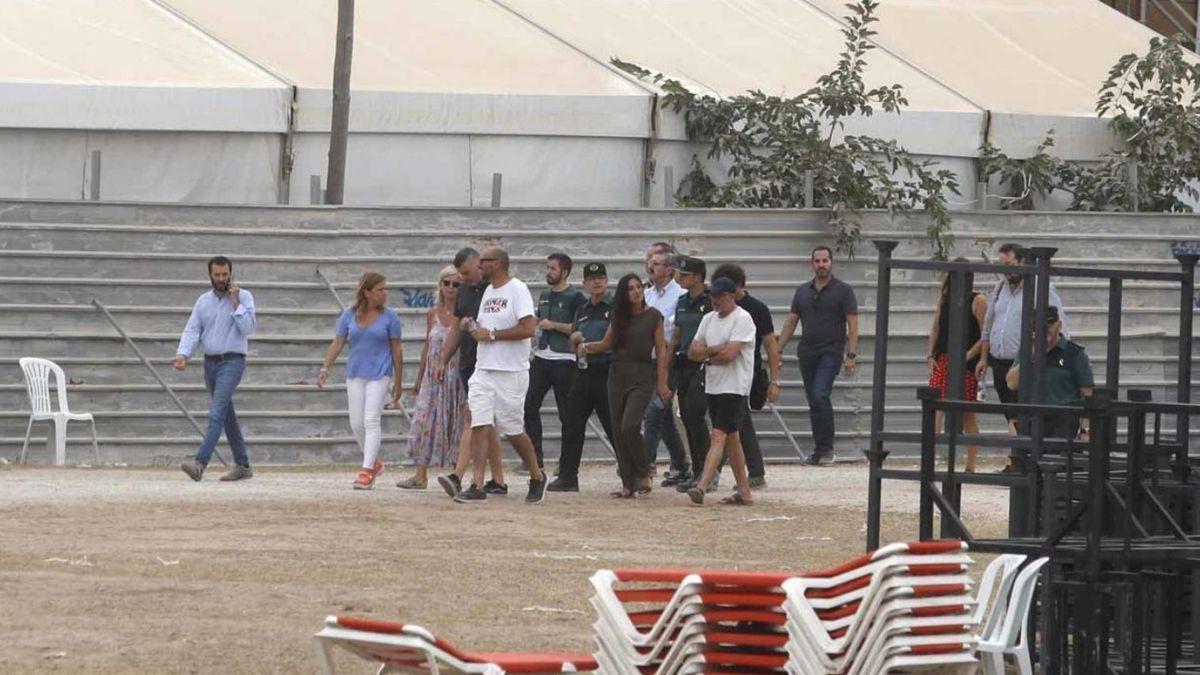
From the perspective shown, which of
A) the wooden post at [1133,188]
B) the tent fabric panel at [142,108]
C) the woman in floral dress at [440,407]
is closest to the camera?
the woman in floral dress at [440,407]

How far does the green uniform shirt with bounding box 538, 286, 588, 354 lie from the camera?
16.0 metres

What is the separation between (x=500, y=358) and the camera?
1473cm

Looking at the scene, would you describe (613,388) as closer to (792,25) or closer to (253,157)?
(253,157)

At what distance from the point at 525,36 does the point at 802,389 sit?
14.5 feet

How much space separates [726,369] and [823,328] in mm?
3762

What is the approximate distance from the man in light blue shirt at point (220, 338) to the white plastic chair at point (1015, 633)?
8.71 metres

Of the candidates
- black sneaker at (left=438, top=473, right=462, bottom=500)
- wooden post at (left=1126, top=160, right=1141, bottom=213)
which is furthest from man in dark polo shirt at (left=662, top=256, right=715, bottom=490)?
wooden post at (left=1126, top=160, right=1141, bottom=213)

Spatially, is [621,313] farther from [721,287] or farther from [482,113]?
[482,113]

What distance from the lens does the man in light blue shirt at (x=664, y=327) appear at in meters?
16.3

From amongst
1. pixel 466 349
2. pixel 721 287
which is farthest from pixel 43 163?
pixel 721 287

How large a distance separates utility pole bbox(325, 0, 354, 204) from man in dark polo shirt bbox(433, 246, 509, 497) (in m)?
4.09

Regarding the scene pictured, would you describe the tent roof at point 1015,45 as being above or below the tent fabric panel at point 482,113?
above

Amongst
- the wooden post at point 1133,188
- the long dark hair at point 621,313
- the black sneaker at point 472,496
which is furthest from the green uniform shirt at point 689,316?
the wooden post at point 1133,188

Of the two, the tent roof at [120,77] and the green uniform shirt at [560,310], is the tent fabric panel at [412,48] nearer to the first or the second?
A: the tent roof at [120,77]
